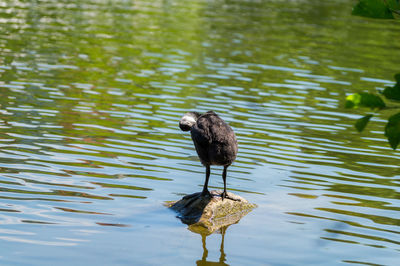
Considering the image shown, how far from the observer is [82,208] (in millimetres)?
8180

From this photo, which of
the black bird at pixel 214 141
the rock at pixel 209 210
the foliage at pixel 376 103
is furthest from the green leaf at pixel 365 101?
the rock at pixel 209 210

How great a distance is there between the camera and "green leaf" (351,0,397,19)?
283cm

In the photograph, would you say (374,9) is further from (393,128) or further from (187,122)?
(187,122)

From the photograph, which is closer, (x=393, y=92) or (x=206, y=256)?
(x=393, y=92)

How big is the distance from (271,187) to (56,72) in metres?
9.50

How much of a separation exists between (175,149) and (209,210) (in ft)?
10.9

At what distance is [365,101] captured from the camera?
2.74 m

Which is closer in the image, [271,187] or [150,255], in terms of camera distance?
[150,255]

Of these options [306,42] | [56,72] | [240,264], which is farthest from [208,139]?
[306,42]

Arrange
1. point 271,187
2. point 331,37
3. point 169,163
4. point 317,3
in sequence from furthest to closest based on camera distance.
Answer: point 317,3, point 331,37, point 169,163, point 271,187

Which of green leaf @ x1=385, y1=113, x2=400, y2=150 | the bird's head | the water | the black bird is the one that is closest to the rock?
the water

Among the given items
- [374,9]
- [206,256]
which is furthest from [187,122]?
[374,9]

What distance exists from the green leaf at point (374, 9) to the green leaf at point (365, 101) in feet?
1.30

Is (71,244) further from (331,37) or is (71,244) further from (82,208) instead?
(331,37)
